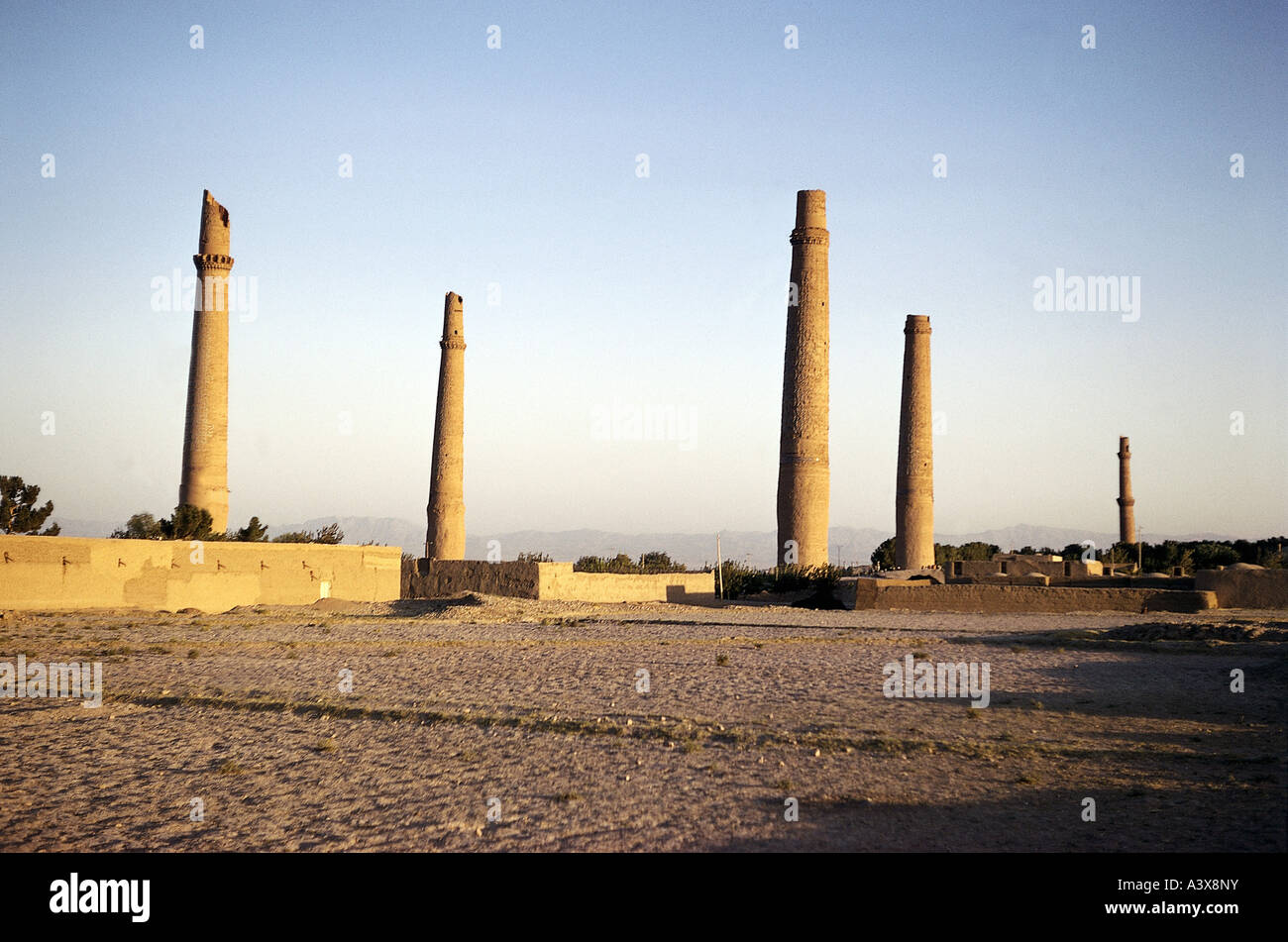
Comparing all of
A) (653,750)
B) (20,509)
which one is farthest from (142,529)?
(653,750)

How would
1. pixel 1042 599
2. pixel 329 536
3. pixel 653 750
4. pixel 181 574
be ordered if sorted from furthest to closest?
pixel 329 536 < pixel 1042 599 < pixel 181 574 < pixel 653 750

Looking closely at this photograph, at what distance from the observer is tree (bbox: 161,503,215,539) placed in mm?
30734

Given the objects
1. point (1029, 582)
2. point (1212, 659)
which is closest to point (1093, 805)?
point (1212, 659)

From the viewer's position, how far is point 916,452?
39906mm

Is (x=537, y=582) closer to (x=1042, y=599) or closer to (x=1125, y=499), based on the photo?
(x=1042, y=599)

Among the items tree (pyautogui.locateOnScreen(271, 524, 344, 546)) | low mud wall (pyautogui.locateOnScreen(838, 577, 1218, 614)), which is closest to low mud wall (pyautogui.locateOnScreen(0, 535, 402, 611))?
tree (pyautogui.locateOnScreen(271, 524, 344, 546))

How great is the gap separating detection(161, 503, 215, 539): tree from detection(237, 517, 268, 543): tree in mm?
940

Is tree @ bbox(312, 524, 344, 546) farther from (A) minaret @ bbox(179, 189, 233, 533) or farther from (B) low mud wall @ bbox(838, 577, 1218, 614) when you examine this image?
(B) low mud wall @ bbox(838, 577, 1218, 614)

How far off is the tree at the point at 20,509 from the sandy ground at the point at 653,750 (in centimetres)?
1968

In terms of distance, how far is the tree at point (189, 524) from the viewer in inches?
1210

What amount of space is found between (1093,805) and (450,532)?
3393 centimetres

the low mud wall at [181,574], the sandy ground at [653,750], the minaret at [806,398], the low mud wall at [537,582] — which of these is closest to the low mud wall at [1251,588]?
the sandy ground at [653,750]

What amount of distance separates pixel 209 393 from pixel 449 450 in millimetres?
9099
